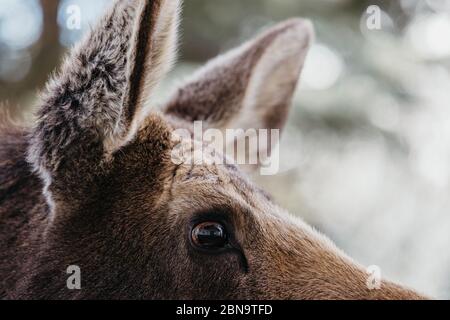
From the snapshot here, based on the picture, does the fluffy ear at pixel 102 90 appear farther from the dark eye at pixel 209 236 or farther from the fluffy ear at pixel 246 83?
the fluffy ear at pixel 246 83

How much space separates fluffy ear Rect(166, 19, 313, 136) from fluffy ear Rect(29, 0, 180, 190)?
1.26 metres

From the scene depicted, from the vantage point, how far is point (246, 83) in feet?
14.3

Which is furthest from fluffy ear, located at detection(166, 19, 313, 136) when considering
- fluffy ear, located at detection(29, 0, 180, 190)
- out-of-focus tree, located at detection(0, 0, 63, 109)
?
out-of-focus tree, located at detection(0, 0, 63, 109)

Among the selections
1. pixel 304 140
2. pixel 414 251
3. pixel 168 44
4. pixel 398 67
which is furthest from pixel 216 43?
pixel 168 44

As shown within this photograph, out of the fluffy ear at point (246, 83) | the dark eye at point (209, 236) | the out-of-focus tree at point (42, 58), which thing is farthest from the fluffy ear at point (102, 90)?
the out-of-focus tree at point (42, 58)

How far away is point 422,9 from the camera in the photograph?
9.35 metres

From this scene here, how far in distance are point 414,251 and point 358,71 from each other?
8.23 feet

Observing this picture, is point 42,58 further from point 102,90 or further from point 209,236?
point 209,236

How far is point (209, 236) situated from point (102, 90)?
0.79 metres

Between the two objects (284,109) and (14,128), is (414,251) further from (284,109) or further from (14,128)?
(14,128)

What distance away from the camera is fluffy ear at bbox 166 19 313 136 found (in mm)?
4355

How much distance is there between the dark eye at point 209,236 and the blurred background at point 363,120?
550 centimetres

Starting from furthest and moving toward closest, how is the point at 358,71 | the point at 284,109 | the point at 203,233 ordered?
the point at 358,71
the point at 284,109
the point at 203,233

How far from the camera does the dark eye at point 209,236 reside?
2.99 m
